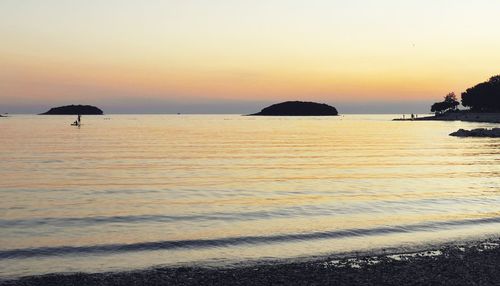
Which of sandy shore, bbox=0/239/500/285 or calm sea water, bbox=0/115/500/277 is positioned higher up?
sandy shore, bbox=0/239/500/285

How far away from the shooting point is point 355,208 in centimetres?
2541

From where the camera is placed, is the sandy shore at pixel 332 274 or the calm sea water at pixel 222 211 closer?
the sandy shore at pixel 332 274

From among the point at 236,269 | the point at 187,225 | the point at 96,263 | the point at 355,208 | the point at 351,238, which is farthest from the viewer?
the point at 355,208

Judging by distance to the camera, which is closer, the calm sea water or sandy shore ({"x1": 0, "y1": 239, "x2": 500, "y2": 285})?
sandy shore ({"x1": 0, "y1": 239, "x2": 500, "y2": 285})

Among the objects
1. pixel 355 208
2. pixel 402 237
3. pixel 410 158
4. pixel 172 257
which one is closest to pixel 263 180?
pixel 355 208

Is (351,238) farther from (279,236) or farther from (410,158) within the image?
(410,158)

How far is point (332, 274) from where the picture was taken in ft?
45.0

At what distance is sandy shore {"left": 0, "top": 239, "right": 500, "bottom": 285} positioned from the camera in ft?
42.7

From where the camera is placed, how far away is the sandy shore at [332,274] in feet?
42.7

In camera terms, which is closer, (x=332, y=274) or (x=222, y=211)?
(x=332, y=274)

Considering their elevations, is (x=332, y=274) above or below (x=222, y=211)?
above

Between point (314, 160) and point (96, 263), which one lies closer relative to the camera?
point (96, 263)

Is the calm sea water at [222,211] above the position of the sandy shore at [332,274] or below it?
below

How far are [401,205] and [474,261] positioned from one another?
11452 millimetres
